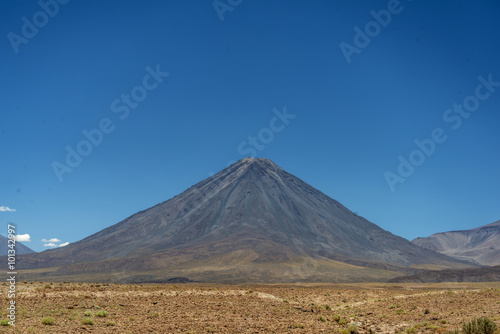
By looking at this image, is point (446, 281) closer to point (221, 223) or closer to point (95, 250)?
point (221, 223)

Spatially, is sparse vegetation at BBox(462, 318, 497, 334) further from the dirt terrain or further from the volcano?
the volcano

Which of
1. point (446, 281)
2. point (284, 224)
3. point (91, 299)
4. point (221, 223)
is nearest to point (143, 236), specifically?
point (221, 223)

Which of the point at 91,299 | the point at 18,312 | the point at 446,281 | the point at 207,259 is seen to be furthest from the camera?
the point at 207,259

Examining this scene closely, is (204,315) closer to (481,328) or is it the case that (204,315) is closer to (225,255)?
(481,328)

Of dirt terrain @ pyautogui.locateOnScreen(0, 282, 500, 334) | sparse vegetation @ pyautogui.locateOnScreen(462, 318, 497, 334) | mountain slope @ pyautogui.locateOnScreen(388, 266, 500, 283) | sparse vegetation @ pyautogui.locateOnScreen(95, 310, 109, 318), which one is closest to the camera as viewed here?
sparse vegetation @ pyautogui.locateOnScreen(462, 318, 497, 334)

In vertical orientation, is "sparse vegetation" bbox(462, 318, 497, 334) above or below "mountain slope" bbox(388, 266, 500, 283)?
above

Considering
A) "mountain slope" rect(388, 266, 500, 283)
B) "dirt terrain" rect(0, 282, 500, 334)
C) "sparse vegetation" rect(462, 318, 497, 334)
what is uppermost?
"sparse vegetation" rect(462, 318, 497, 334)

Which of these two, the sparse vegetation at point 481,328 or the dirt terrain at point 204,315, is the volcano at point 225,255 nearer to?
the dirt terrain at point 204,315

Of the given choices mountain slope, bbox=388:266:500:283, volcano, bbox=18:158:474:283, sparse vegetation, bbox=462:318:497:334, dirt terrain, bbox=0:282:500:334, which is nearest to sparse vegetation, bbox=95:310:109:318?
dirt terrain, bbox=0:282:500:334

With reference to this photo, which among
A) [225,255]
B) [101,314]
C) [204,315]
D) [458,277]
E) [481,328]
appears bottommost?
[458,277]

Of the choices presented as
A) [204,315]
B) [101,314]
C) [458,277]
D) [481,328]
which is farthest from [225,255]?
[481,328]

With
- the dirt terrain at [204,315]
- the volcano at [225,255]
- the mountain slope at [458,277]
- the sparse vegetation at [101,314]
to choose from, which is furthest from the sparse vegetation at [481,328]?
the mountain slope at [458,277]
